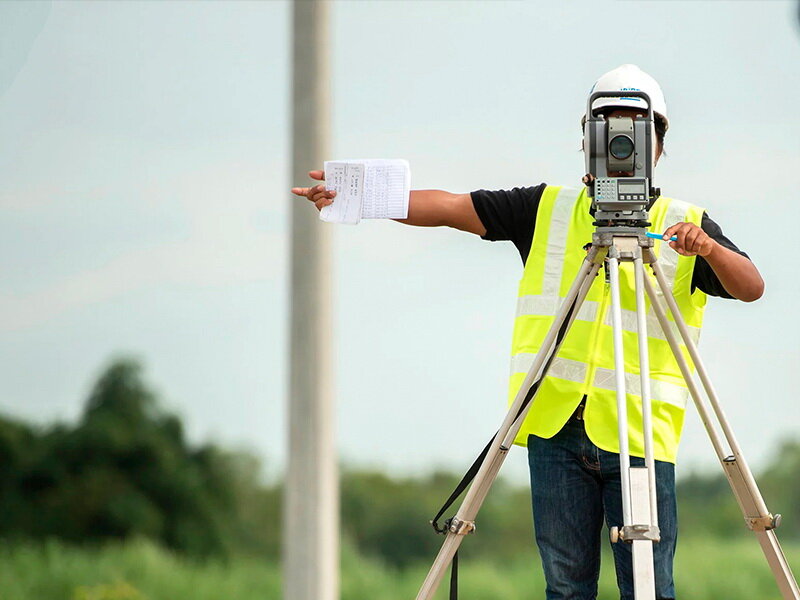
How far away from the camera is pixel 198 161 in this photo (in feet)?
15.5

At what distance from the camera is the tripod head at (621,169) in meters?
1.85

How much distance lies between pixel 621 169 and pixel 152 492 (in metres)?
3.43

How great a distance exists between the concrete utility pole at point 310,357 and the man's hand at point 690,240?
2563 mm

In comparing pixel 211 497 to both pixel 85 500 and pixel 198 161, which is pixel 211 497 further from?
pixel 198 161

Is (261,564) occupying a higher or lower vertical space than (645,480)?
lower

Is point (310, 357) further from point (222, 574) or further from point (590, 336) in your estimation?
point (590, 336)

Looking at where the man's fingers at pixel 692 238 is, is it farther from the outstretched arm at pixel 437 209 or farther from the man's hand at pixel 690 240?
the outstretched arm at pixel 437 209

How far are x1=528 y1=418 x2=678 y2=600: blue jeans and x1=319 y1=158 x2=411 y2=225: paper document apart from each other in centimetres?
57

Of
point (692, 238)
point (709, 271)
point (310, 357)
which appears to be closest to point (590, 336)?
point (709, 271)

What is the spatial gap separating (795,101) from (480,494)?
299cm

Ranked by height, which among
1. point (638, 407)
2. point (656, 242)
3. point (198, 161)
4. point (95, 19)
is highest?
point (95, 19)

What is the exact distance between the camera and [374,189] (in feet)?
7.00

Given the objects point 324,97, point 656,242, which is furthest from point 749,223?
point 656,242

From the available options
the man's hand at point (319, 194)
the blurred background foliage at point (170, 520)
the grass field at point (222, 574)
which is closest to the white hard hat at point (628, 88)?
the man's hand at point (319, 194)
